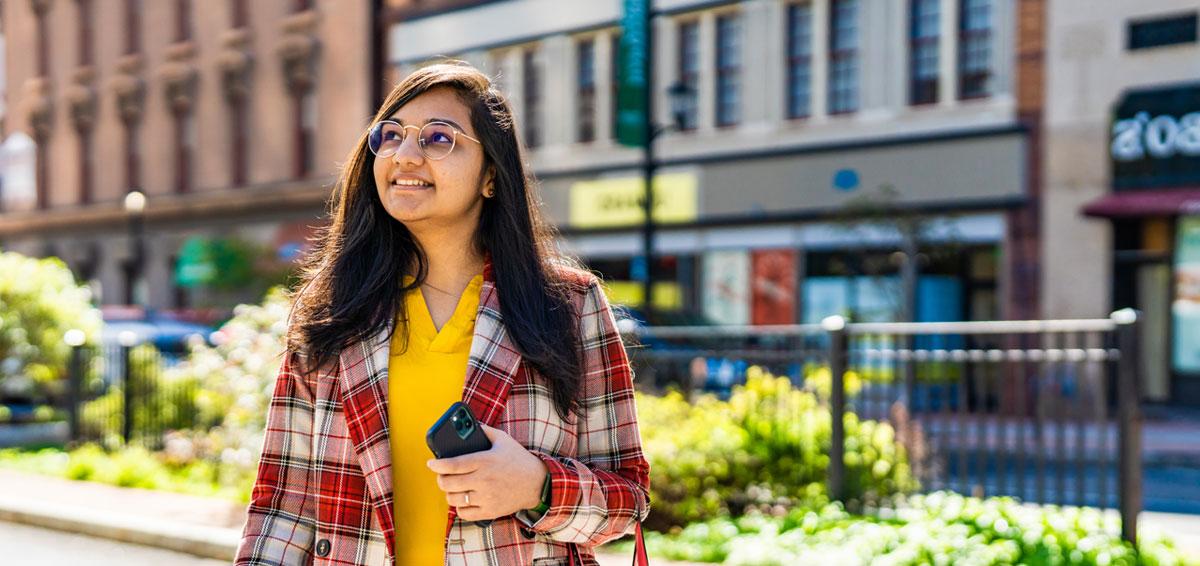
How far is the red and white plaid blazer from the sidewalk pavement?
4577mm

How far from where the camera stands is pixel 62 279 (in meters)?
16.4

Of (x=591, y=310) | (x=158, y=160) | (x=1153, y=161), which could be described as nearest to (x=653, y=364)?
(x=591, y=310)

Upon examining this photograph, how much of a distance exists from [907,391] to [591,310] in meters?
5.32

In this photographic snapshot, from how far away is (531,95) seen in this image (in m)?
30.3

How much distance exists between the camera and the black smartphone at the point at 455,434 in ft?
7.00

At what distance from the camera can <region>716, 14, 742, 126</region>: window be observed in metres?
26.1

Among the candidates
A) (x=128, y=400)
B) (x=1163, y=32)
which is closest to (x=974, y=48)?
(x=1163, y=32)

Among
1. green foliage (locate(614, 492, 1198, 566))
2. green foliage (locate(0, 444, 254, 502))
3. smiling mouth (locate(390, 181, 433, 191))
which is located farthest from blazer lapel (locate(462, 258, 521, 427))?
green foliage (locate(0, 444, 254, 502))

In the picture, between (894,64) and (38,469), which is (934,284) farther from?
(38,469)

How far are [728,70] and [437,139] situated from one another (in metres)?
24.4

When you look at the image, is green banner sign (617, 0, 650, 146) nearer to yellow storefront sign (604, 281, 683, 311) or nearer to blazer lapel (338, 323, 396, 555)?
yellow storefront sign (604, 281, 683, 311)

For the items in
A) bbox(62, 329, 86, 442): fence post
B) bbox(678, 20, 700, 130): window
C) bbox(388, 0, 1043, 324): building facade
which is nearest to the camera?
→ bbox(62, 329, 86, 442): fence post

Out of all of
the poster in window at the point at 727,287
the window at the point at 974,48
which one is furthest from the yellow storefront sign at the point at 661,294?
the window at the point at 974,48

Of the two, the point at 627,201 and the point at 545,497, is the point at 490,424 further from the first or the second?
the point at 627,201
